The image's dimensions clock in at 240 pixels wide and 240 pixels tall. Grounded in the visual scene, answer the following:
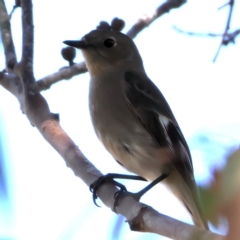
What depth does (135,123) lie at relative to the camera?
341 centimetres

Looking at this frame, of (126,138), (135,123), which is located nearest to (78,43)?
(135,123)

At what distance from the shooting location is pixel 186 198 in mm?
3389

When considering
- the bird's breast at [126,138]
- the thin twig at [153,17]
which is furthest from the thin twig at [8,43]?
the thin twig at [153,17]

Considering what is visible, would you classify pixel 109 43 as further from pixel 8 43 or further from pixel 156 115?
pixel 8 43

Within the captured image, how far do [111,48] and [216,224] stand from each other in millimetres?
3467

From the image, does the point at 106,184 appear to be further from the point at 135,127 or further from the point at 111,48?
the point at 111,48

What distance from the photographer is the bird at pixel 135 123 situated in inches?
129

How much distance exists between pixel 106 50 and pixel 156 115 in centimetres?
88

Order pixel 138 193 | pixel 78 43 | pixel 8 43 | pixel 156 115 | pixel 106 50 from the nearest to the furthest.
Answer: pixel 138 193 → pixel 8 43 → pixel 156 115 → pixel 78 43 → pixel 106 50

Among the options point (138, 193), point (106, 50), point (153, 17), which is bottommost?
point (138, 193)

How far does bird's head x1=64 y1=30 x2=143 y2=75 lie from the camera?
12.7 ft

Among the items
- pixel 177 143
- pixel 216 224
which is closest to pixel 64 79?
pixel 177 143

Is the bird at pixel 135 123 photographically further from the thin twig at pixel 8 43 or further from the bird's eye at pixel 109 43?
the thin twig at pixel 8 43

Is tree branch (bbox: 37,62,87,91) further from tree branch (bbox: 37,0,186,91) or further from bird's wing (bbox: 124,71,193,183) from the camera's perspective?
bird's wing (bbox: 124,71,193,183)
